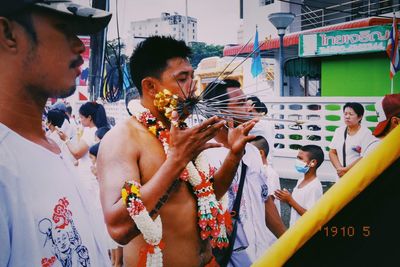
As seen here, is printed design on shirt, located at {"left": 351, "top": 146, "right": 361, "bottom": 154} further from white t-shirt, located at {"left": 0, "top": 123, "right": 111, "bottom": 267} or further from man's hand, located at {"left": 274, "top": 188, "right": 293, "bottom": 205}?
white t-shirt, located at {"left": 0, "top": 123, "right": 111, "bottom": 267}

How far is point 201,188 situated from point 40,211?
2.93ft

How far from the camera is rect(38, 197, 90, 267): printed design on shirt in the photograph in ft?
2.80

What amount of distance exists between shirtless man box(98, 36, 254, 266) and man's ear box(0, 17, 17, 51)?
1.98 ft

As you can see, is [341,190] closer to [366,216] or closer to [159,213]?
[366,216]

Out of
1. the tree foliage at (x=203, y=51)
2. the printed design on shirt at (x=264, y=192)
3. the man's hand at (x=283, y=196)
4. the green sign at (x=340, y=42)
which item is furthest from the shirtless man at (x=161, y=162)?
the green sign at (x=340, y=42)

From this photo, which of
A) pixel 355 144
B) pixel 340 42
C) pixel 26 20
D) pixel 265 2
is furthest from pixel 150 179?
pixel 340 42

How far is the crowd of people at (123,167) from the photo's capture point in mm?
864

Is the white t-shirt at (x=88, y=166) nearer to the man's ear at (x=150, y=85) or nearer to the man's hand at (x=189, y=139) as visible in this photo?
the man's ear at (x=150, y=85)

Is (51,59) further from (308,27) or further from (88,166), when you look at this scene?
(308,27)

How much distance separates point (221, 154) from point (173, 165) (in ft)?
2.87

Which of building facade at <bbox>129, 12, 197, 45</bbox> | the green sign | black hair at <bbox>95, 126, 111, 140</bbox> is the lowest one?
black hair at <bbox>95, 126, 111, 140</bbox>

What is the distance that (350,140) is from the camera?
3273 mm

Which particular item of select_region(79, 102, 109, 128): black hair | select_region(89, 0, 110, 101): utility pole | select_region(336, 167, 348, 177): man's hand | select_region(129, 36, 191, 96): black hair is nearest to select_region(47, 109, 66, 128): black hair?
select_region(79, 102, 109, 128): black hair
